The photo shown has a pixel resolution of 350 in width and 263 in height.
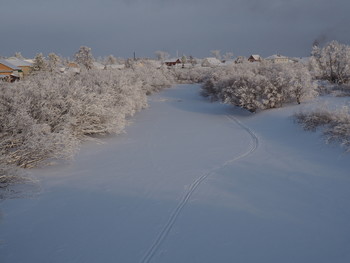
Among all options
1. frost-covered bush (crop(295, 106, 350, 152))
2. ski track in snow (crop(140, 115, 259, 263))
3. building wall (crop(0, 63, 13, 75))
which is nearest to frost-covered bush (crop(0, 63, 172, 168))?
ski track in snow (crop(140, 115, 259, 263))

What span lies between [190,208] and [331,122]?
8.16 m

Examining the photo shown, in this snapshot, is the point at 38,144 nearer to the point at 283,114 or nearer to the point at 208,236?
the point at 208,236

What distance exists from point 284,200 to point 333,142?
467cm

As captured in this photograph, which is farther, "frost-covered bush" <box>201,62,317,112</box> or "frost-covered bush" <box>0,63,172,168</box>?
"frost-covered bush" <box>201,62,317,112</box>

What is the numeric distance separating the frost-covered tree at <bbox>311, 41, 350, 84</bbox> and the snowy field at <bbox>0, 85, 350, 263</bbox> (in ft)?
53.2

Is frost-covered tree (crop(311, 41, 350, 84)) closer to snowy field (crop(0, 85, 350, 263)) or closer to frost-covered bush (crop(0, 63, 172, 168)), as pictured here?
snowy field (crop(0, 85, 350, 263))

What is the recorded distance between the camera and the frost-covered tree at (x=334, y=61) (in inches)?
940

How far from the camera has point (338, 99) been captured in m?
16.9

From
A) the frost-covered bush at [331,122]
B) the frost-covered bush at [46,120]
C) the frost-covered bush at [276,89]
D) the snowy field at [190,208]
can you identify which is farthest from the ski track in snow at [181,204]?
the frost-covered bush at [276,89]

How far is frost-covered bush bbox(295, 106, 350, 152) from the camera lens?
10086mm

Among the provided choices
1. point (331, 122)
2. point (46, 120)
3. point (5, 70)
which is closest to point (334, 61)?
point (331, 122)

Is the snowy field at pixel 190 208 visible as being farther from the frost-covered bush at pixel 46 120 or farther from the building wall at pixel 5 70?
the building wall at pixel 5 70

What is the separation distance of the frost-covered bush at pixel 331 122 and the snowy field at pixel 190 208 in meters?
0.44

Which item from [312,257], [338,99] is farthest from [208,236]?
[338,99]
